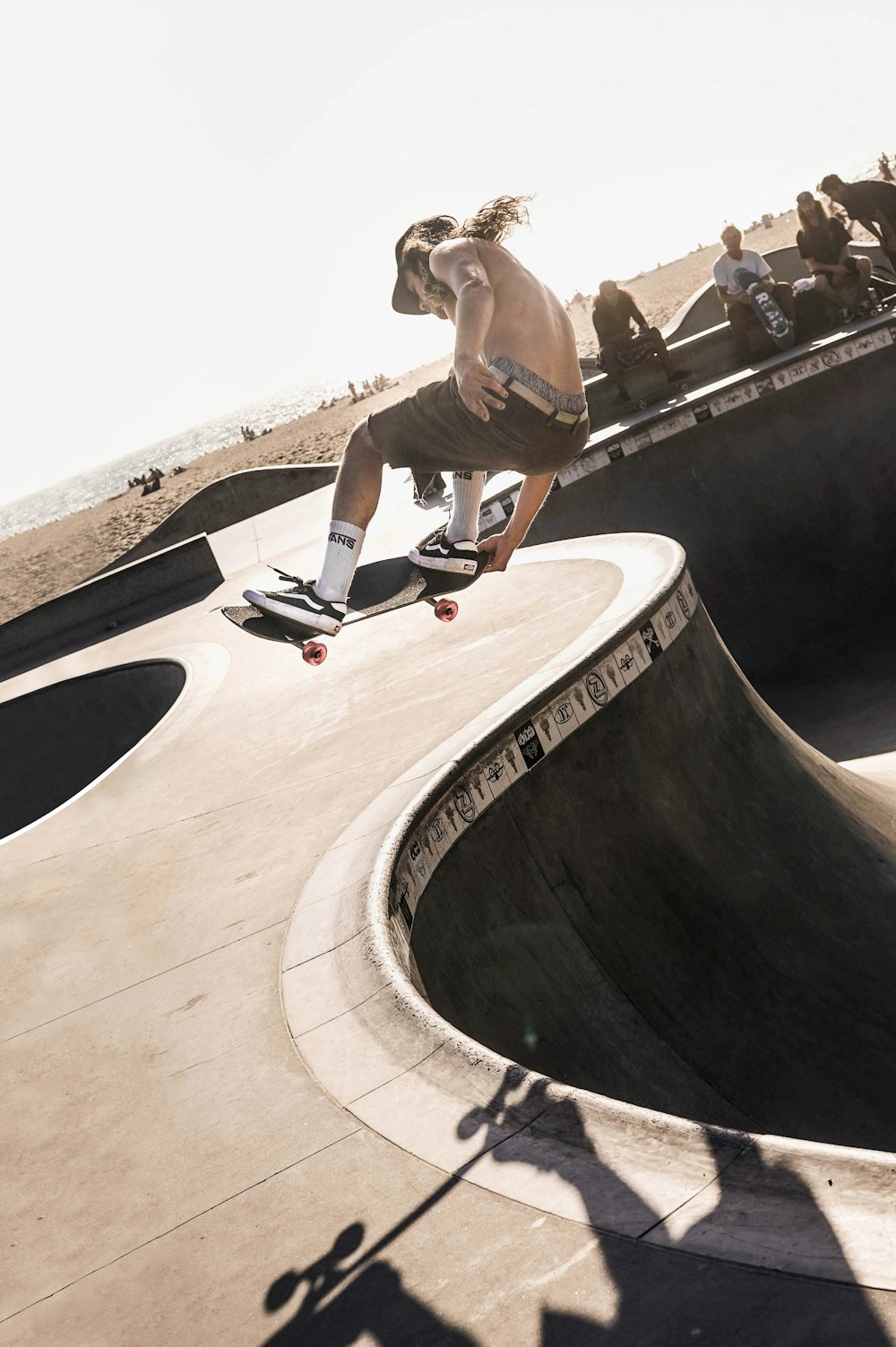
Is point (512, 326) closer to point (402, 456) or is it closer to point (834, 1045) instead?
point (402, 456)

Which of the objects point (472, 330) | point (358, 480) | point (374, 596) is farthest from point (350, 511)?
point (472, 330)

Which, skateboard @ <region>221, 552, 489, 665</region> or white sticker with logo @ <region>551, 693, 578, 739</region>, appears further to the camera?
white sticker with logo @ <region>551, 693, 578, 739</region>

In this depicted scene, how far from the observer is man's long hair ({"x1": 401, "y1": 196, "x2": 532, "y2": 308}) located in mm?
3865

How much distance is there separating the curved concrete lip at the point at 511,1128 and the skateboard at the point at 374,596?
2.62ft

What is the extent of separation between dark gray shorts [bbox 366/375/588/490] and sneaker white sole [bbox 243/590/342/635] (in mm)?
734

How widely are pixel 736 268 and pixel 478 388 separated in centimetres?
1410

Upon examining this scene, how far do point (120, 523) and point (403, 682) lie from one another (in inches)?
1340

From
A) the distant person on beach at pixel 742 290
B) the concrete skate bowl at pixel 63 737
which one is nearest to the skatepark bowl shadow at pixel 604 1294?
the concrete skate bowl at pixel 63 737

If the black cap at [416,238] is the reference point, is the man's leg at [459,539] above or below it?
below

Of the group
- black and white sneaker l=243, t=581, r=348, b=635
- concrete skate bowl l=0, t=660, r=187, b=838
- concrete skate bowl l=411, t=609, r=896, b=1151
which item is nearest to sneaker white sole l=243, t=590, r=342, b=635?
black and white sneaker l=243, t=581, r=348, b=635

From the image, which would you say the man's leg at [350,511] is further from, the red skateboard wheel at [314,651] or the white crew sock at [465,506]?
the white crew sock at [465,506]

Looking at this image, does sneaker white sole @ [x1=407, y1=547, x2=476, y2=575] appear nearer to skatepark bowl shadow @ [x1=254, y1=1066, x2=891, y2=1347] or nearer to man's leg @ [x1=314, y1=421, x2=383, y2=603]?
man's leg @ [x1=314, y1=421, x2=383, y2=603]

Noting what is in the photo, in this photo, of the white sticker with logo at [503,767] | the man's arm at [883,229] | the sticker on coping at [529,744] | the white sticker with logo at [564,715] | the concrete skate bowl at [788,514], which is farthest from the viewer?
the man's arm at [883,229]

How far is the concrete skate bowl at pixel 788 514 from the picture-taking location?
42.0 ft
